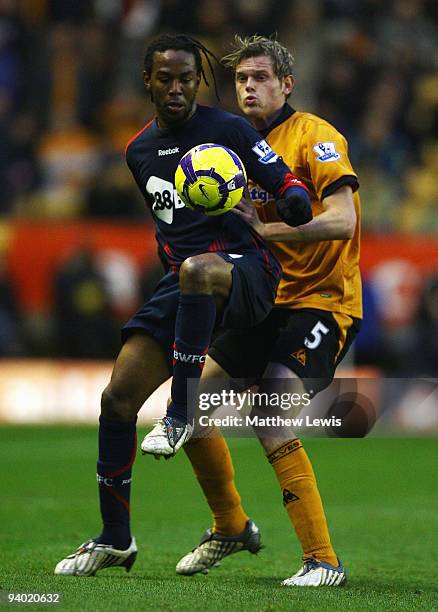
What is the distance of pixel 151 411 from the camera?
13.5 meters

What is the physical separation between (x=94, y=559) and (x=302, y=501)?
100 cm

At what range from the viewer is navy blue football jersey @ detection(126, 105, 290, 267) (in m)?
5.68

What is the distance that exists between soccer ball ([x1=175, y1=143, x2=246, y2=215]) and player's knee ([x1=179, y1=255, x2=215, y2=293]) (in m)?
0.26

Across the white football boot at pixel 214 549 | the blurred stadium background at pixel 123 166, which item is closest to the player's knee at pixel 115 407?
the white football boot at pixel 214 549

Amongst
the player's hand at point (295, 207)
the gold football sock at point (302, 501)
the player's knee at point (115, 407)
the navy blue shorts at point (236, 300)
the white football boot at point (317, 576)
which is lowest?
the white football boot at point (317, 576)

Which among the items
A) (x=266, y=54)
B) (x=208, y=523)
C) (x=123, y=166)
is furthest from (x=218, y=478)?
(x=123, y=166)

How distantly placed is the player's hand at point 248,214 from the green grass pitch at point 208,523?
5.26 ft

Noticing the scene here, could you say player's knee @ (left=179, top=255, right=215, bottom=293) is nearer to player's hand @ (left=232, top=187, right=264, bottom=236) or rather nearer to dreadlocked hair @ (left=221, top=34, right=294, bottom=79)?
player's hand @ (left=232, top=187, right=264, bottom=236)

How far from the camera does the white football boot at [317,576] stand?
219 inches

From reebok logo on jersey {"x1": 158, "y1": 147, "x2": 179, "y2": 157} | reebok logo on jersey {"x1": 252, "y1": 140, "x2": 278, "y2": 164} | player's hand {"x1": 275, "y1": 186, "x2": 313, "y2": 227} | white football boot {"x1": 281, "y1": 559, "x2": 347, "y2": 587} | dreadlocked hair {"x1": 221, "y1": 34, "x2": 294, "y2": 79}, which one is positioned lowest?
white football boot {"x1": 281, "y1": 559, "x2": 347, "y2": 587}

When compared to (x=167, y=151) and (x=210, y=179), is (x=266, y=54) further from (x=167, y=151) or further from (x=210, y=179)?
(x=210, y=179)

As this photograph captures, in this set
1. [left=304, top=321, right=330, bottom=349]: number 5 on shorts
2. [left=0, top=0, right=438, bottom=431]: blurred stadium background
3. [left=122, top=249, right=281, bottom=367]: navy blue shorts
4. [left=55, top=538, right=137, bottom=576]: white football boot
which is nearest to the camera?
[left=122, top=249, right=281, bottom=367]: navy blue shorts

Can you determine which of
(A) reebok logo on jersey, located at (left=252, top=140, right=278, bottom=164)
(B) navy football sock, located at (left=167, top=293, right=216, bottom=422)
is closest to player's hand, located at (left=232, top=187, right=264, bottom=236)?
(A) reebok logo on jersey, located at (left=252, top=140, right=278, bottom=164)

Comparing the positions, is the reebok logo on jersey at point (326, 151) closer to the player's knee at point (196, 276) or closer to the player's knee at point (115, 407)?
the player's knee at point (196, 276)
